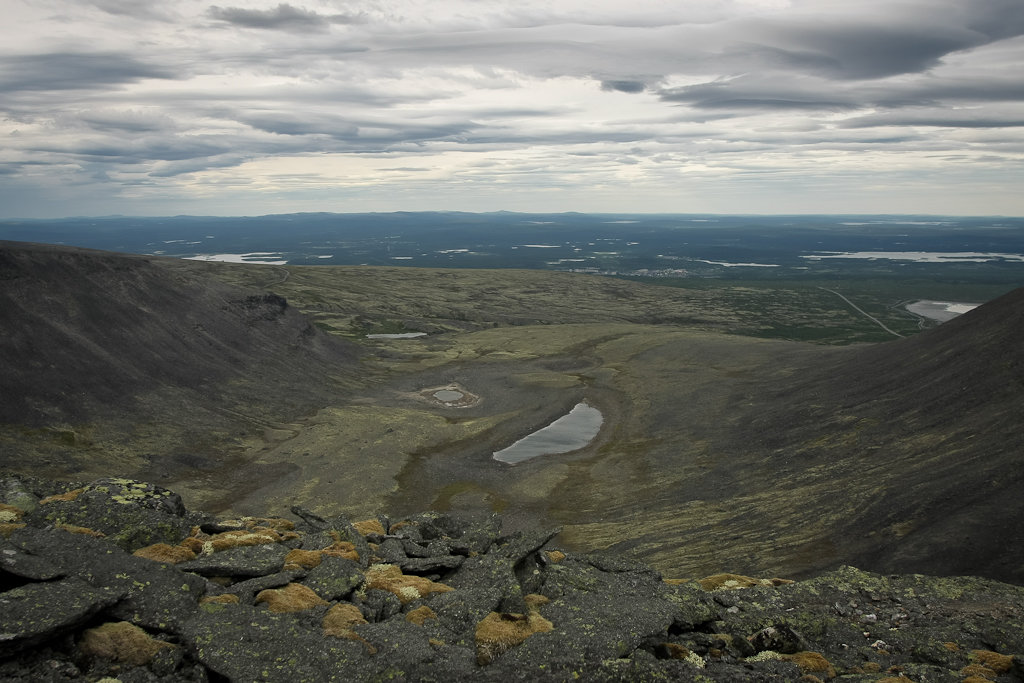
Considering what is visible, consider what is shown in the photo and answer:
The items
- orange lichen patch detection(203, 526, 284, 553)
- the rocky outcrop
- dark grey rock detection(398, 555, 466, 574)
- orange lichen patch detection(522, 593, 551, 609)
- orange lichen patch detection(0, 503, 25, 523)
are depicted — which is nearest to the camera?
the rocky outcrop

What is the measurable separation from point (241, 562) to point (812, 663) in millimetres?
19072

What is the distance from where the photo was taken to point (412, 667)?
61.1ft

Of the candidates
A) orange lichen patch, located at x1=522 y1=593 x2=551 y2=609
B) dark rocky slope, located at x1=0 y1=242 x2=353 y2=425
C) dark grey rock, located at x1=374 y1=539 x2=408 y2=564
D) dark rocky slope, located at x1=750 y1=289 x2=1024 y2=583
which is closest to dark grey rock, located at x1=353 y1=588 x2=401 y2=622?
dark grey rock, located at x1=374 y1=539 x2=408 y2=564

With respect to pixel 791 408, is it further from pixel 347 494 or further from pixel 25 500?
pixel 25 500

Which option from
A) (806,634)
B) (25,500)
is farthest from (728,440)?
(25,500)

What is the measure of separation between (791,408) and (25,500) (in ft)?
262

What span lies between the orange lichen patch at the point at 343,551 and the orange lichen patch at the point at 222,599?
4.88 meters

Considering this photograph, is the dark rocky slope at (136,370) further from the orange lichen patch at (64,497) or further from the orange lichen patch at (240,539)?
the orange lichen patch at (240,539)

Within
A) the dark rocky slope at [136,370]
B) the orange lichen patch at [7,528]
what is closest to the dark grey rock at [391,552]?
the orange lichen patch at [7,528]

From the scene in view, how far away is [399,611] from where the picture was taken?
22.5 metres

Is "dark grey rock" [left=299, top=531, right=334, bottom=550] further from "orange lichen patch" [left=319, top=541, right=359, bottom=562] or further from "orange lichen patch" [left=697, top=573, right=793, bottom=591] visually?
"orange lichen patch" [left=697, top=573, right=793, bottom=591]

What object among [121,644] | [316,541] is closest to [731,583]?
[316,541]

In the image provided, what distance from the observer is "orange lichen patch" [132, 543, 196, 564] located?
2294 centimetres

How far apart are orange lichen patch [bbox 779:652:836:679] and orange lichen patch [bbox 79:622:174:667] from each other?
18.6m
